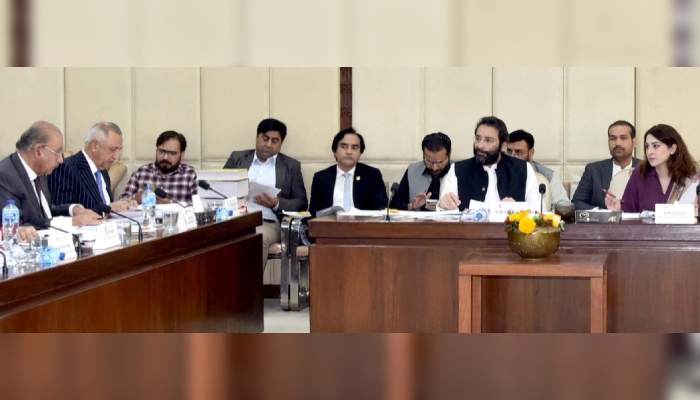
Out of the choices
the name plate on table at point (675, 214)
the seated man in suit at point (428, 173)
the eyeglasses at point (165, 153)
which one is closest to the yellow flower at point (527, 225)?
the name plate on table at point (675, 214)

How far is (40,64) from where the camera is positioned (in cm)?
22

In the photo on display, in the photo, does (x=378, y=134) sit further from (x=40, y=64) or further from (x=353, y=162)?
(x=40, y=64)

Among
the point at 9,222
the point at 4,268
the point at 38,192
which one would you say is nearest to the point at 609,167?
the point at 38,192

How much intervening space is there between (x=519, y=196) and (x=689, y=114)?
196cm

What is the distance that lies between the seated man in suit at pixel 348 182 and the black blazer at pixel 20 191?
2187mm

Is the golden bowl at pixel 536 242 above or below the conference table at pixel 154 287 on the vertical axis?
above

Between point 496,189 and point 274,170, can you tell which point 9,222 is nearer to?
point 496,189

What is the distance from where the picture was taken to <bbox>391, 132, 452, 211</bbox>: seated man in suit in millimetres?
5324

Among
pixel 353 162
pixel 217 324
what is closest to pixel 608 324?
pixel 217 324

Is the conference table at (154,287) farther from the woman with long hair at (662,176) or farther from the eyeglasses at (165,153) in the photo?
the woman with long hair at (662,176)

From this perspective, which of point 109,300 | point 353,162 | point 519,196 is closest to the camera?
point 109,300

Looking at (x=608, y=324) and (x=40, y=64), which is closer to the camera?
(x=40, y=64)

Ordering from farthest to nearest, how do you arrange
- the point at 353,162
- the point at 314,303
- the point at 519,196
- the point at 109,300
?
the point at 353,162 → the point at 519,196 → the point at 314,303 → the point at 109,300

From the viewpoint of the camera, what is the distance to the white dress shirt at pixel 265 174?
573 cm
